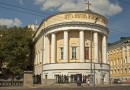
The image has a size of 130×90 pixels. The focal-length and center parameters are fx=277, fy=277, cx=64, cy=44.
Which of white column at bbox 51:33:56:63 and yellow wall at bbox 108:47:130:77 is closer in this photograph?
white column at bbox 51:33:56:63

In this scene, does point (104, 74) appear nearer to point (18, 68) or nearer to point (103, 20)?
point (103, 20)

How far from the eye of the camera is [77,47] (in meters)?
Result: 51.7

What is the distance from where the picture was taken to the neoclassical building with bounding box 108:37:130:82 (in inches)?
3260

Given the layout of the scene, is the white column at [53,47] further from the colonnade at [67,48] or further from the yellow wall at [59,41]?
the yellow wall at [59,41]

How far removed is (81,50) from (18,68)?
15.9 metres

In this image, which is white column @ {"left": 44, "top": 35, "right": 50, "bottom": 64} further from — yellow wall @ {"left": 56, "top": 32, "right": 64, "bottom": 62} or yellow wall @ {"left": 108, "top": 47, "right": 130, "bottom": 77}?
yellow wall @ {"left": 108, "top": 47, "right": 130, "bottom": 77}

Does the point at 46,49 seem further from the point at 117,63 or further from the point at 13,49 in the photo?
the point at 117,63

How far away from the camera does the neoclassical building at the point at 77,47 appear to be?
163ft

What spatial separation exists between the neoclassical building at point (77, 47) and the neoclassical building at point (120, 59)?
28.3 meters

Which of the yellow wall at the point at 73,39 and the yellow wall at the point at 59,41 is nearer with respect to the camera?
the yellow wall at the point at 73,39

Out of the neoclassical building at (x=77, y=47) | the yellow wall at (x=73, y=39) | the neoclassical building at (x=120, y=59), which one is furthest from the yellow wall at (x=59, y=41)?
the neoclassical building at (x=120, y=59)

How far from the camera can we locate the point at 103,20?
5475cm

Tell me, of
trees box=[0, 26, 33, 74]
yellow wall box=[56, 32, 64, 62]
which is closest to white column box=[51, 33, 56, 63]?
yellow wall box=[56, 32, 64, 62]

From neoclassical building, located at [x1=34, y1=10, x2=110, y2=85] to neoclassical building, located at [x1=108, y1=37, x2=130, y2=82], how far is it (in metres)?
28.3
